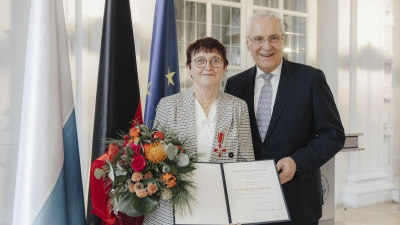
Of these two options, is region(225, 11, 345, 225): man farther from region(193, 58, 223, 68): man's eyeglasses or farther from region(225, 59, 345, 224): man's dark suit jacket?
region(193, 58, 223, 68): man's eyeglasses

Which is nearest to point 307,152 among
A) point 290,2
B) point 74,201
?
point 74,201

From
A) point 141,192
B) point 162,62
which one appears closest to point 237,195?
point 141,192

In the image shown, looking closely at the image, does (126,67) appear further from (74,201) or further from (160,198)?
(160,198)

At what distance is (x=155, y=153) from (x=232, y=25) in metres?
3.85

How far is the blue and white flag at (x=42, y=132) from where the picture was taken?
2309 millimetres

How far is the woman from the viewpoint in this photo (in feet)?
6.89

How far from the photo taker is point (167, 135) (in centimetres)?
198

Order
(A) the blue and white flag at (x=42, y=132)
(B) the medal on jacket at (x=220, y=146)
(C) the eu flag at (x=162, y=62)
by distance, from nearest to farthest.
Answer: (B) the medal on jacket at (x=220, y=146)
(A) the blue and white flag at (x=42, y=132)
(C) the eu flag at (x=162, y=62)

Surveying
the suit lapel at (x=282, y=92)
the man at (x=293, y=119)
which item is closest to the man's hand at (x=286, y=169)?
the man at (x=293, y=119)

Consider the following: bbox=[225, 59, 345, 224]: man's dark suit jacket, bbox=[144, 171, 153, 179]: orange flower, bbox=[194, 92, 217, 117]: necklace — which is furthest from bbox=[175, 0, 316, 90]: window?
bbox=[144, 171, 153, 179]: orange flower

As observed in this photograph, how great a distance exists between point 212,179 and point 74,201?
990 mm

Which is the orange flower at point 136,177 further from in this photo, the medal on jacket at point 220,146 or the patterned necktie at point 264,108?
the patterned necktie at point 264,108

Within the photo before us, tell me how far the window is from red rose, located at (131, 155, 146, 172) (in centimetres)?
309

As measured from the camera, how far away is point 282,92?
2471 mm
